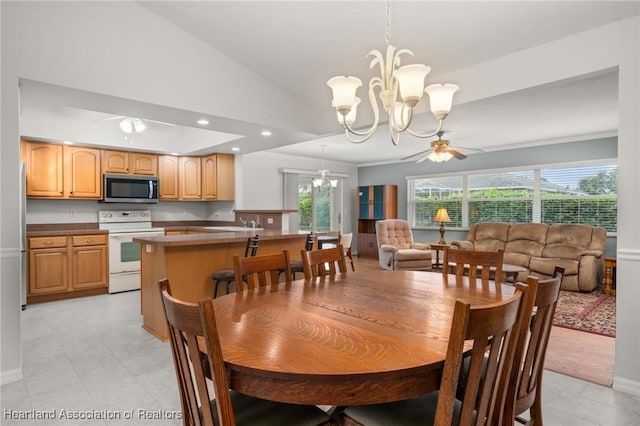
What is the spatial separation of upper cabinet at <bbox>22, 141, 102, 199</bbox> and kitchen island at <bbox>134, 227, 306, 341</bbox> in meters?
2.31

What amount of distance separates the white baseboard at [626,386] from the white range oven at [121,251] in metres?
5.08

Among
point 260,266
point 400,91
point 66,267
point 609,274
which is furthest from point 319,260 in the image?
point 609,274

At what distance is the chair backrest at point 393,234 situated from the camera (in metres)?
6.74

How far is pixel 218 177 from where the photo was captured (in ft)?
20.0

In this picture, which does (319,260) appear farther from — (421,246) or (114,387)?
(421,246)

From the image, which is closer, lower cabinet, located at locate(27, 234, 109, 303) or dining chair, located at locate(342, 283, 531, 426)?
dining chair, located at locate(342, 283, 531, 426)

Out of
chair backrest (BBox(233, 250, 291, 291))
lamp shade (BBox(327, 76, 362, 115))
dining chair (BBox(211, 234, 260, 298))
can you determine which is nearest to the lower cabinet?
dining chair (BBox(211, 234, 260, 298))

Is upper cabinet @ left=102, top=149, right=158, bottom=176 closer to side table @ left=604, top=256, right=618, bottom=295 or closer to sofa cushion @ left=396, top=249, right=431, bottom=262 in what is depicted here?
sofa cushion @ left=396, top=249, right=431, bottom=262

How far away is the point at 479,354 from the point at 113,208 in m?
5.99

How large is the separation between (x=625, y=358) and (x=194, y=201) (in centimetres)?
609

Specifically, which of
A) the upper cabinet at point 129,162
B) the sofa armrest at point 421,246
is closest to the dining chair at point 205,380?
the upper cabinet at point 129,162

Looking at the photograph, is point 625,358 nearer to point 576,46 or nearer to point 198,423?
point 576,46

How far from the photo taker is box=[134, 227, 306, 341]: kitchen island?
325 centimetres

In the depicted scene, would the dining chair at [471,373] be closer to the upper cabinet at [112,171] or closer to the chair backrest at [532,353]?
the chair backrest at [532,353]
